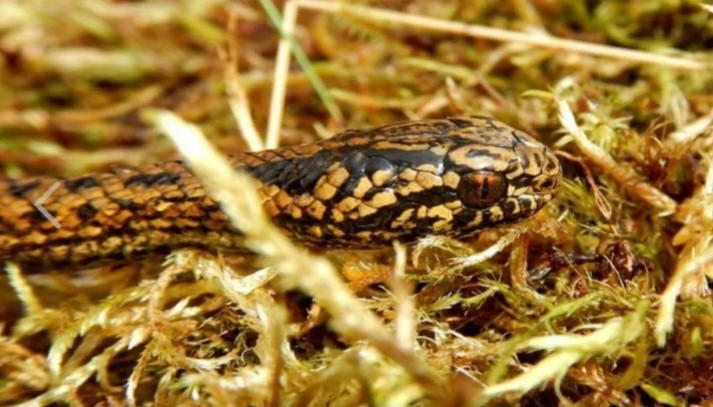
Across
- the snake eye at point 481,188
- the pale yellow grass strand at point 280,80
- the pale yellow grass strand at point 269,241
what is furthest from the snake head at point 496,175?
the pale yellow grass strand at point 280,80

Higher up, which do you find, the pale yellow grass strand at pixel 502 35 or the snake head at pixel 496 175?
the pale yellow grass strand at pixel 502 35

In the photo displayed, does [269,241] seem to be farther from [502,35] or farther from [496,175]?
[502,35]

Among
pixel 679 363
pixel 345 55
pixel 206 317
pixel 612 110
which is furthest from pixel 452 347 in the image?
pixel 345 55

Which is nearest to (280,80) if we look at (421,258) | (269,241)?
(421,258)

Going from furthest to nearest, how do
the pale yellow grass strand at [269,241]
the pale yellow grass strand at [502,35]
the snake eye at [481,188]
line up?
the pale yellow grass strand at [502,35] → the snake eye at [481,188] → the pale yellow grass strand at [269,241]

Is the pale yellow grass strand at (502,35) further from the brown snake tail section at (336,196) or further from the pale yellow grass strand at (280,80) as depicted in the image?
the brown snake tail section at (336,196)

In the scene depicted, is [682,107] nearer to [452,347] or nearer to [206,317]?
[452,347]
